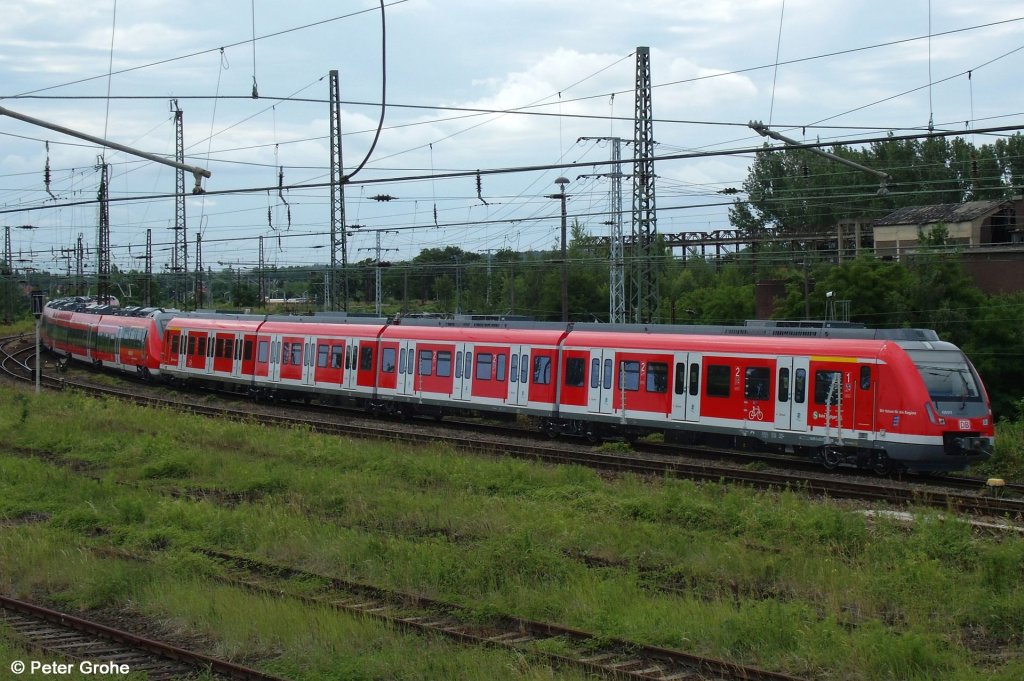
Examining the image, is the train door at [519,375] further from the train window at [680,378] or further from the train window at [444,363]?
the train window at [680,378]

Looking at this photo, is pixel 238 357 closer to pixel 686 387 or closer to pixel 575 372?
pixel 575 372

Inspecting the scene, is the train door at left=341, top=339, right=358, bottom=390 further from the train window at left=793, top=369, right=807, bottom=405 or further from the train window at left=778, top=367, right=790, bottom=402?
the train window at left=793, top=369, right=807, bottom=405

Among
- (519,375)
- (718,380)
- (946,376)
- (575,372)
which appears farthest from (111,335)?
(946,376)

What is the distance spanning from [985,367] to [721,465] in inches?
852

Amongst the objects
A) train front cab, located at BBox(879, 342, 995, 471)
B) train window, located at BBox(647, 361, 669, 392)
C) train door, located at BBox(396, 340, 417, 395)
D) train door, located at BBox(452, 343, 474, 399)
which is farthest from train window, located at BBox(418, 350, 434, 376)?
train front cab, located at BBox(879, 342, 995, 471)

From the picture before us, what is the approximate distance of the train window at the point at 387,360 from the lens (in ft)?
108

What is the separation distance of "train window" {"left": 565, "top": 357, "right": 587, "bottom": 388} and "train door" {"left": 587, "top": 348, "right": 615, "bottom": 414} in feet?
0.97

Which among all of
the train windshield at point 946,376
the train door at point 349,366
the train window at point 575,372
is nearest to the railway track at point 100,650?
the train windshield at point 946,376

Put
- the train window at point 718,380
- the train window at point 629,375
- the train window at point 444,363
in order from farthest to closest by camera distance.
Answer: the train window at point 444,363, the train window at point 629,375, the train window at point 718,380

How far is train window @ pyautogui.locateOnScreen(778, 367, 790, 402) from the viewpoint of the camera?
71.7 feet

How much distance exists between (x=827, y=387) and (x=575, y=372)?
7242mm

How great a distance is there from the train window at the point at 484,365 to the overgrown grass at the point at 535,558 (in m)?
7.05

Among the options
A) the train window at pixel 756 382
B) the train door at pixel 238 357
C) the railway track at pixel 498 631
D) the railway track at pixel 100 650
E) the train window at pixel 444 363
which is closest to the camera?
the railway track at pixel 498 631

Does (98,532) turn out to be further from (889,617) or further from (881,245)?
(881,245)
